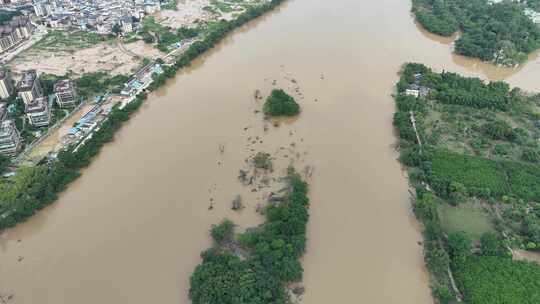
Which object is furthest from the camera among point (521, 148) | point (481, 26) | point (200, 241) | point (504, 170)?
point (481, 26)

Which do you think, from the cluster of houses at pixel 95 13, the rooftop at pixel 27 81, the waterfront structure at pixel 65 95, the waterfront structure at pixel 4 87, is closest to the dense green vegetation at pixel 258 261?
the waterfront structure at pixel 65 95

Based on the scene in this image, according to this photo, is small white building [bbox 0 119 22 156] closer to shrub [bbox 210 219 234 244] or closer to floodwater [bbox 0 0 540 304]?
floodwater [bbox 0 0 540 304]

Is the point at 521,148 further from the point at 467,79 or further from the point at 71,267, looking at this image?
the point at 71,267

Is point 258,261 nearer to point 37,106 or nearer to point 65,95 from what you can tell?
point 37,106

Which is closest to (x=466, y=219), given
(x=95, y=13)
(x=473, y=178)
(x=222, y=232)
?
(x=473, y=178)

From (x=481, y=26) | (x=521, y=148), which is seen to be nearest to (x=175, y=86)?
(x=521, y=148)
